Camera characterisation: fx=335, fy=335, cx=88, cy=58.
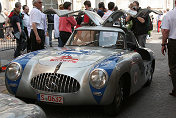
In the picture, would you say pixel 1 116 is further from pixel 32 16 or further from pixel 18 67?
pixel 32 16

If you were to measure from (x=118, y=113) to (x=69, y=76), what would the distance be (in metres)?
0.99

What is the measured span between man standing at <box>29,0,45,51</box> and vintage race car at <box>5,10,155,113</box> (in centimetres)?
212

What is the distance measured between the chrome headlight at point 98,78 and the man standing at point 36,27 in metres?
3.46

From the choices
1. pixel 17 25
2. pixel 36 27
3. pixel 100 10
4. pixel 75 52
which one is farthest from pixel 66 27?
pixel 100 10

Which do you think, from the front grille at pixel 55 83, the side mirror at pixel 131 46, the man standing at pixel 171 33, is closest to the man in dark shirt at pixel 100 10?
the side mirror at pixel 131 46

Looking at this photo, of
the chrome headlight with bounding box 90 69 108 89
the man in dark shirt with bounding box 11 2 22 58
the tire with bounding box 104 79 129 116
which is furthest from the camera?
the man in dark shirt with bounding box 11 2 22 58

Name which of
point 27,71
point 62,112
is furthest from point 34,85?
point 62,112

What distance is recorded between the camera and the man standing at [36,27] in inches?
306

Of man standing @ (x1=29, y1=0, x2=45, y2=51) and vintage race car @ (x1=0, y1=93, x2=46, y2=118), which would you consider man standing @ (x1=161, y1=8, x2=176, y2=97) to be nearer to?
man standing @ (x1=29, y1=0, x2=45, y2=51)

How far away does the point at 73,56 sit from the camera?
5254 millimetres

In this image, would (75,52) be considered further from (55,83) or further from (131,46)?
(131,46)

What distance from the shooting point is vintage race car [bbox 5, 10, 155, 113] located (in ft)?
15.0

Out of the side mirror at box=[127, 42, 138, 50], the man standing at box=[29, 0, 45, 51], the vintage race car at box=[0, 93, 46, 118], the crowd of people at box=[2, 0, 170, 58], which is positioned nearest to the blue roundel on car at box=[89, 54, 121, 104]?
the side mirror at box=[127, 42, 138, 50]

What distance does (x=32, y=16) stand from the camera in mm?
7832
